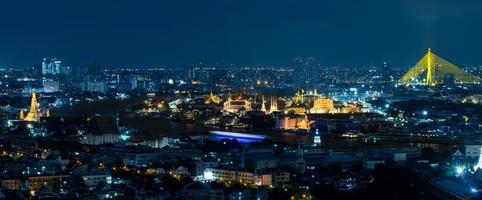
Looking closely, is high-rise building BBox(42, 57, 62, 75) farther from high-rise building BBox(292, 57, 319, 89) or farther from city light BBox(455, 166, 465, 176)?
city light BBox(455, 166, 465, 176)

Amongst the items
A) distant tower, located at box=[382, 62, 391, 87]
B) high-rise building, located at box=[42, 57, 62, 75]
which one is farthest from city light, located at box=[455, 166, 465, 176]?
high-rise building, located at box=[42, 57, 62, 75]

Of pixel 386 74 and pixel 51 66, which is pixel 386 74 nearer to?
pixel 386 74

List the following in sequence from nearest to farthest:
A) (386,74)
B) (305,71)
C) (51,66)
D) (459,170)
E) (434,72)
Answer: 1. (459,170)
2. (434,72)
3. (305,71)
4. (386,74)
5. (51,66)

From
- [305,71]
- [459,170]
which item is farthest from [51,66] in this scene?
[459,170]

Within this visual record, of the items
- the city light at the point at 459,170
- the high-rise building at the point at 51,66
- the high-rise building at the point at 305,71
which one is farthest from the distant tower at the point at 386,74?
the city light at the point at 459,170

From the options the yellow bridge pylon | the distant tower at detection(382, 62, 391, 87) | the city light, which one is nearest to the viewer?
the city light

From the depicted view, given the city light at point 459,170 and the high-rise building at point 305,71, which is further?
the high-rise building at point 305,71

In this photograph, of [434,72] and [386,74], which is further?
[386,74]

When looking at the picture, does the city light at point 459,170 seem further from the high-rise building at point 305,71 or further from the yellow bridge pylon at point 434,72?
the high-rise building at point 305,71
